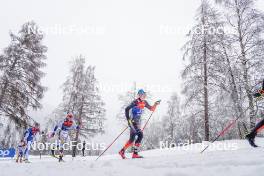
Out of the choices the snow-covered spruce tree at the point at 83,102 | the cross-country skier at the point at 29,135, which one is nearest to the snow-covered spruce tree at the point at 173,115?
the snow-covered spruce tree at the point at 83,102

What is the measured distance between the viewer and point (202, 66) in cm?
1939

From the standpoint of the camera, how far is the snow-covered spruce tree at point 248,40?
49.6 ft

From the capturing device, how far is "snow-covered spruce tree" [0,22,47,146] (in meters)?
18.2

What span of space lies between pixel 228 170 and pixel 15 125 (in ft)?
59.6

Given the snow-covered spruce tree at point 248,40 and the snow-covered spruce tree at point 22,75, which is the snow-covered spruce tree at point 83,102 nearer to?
the snow-covered spruce tree at point 22,75

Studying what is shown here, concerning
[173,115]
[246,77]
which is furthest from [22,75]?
[173,115]

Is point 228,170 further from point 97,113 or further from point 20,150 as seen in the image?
point 97,113

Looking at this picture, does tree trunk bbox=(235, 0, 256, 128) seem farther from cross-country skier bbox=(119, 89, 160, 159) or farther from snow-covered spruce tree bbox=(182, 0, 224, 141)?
cross-country skier bbox=(119, 89, 160, 159)

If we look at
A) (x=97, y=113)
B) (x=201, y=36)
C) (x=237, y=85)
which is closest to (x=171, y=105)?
(x=97, y=113)

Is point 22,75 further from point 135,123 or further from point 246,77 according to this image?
point 246,77

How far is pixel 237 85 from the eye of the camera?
51.8 feet

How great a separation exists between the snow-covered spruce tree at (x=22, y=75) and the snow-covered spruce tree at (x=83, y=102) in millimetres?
5028

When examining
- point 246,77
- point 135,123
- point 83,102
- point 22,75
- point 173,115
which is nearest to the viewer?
point 135,123

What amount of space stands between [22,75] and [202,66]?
13763mm
